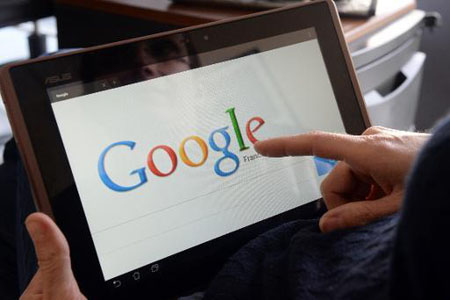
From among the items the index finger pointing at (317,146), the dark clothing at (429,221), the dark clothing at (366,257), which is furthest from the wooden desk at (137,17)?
the dark clothing at (429,221)

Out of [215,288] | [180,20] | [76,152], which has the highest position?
[180,20]

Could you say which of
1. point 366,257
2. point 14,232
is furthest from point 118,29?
point 366,257

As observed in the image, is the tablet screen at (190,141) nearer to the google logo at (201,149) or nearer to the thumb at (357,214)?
the google logo at (201,149)

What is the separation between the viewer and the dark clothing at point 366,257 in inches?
7.9

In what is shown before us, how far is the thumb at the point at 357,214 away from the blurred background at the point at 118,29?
20.0 inches

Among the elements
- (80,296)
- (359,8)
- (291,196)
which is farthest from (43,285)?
(359,8)

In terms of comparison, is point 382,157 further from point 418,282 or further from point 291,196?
point 418,282

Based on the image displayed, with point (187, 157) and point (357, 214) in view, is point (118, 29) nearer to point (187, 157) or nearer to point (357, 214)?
point (187, 157)

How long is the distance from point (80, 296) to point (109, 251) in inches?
1.8

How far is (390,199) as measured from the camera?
40cm

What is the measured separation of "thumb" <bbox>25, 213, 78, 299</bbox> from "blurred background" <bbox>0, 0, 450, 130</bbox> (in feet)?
1.73

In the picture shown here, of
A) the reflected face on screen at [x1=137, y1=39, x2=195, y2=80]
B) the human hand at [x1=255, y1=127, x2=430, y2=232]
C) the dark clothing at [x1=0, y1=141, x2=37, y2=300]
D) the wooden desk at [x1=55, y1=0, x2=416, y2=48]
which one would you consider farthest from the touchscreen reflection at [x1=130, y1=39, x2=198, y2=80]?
the wooden desk at [x1=55, y1=0, x2=416, y2=48]

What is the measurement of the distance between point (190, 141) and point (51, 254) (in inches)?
6.5

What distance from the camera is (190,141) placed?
0.47 m
